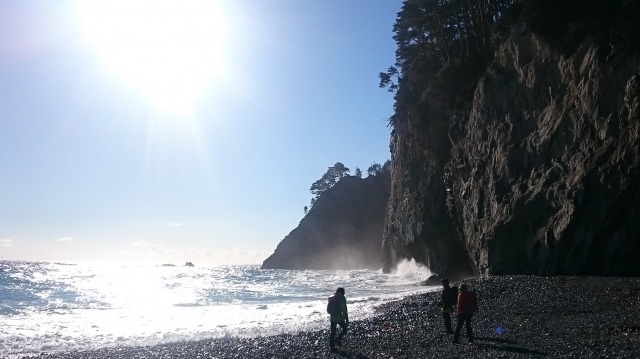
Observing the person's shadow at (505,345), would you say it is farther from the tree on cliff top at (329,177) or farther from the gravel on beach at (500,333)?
the tree on cliff top at (329,177)

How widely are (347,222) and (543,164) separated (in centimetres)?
8476

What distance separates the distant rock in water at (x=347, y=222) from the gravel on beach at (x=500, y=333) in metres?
87.0

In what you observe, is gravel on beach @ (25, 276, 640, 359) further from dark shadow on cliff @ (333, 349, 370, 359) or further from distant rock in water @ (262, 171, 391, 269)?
distant rock in water @ (262, 171, 391, 269)

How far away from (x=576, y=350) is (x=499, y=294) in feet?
38.0

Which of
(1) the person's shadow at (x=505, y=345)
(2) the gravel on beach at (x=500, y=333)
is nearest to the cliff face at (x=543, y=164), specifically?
(2) the gravel on beach at (x=500, y=333)

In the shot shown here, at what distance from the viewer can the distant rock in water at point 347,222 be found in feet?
364

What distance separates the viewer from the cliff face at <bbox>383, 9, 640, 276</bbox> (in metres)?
23.8

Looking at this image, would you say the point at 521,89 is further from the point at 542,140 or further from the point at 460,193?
the point at 460,193

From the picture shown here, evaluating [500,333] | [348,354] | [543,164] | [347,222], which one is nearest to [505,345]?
[500,333]

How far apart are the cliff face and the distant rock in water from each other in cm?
6762

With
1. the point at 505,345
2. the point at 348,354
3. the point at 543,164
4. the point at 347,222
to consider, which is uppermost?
the point at 347,222

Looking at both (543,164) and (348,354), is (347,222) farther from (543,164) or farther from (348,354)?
(348,354)

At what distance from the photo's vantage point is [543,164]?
2862cm

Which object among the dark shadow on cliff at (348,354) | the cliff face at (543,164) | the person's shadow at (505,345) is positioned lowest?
the dark shadow on cliff at (348,354)
